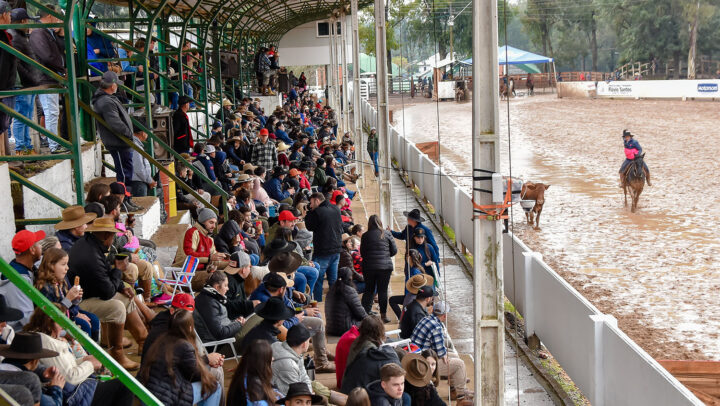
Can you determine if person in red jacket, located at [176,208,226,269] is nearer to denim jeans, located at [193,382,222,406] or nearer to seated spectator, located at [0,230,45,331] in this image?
seated spectator, located at [0,230,45,331]

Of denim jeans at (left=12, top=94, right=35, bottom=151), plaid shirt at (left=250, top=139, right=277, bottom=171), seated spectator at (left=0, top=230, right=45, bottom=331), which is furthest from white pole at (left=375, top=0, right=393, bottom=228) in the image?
seated spectator at (left=0, top=230, right=45, bottom=331)

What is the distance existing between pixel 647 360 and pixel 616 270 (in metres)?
17.9

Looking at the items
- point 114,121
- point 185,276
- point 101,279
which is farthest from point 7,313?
point 114,121

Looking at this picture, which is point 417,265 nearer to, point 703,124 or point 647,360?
point 647,360

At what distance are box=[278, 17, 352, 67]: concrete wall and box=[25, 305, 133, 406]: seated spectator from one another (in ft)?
146

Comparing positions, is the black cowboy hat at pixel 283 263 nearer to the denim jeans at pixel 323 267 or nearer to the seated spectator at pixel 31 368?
the denim jeans at pixel 323 267

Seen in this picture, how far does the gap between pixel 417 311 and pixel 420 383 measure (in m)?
1.76

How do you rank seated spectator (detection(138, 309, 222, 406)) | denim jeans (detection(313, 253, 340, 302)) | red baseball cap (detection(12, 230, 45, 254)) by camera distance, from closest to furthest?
seated spectator (detection(138, 309, 222, 406))
red baseball cap (detection(12, 230, 45, 254))
denim jeans (detection(313, 253, 340, 302))

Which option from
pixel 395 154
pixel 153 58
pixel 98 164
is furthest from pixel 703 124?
pixel 98 164

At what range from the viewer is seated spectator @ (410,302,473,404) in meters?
7.77

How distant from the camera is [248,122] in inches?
874

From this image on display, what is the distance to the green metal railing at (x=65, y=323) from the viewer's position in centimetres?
388

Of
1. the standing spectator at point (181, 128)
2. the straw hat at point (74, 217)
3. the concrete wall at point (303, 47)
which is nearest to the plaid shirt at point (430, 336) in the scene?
the straw hat at point (74, 217)

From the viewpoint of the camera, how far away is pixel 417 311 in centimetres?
829
